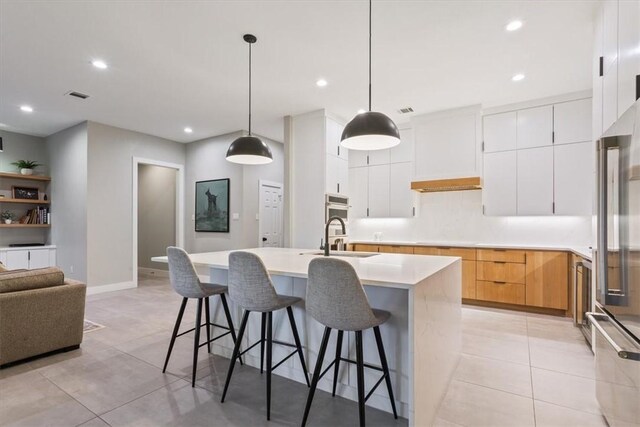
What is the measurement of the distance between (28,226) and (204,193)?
9.80 ft

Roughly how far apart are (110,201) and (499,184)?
613cm

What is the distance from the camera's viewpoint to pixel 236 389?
228 cm

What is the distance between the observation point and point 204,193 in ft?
20.5

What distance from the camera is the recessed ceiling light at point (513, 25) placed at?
2648 millimetres

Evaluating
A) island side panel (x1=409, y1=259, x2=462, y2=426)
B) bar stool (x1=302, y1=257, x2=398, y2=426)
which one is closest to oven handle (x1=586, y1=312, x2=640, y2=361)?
island side panel (x1=409, y1=259, x2=462, y2=426)

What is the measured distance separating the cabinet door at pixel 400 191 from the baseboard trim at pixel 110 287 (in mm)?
4695

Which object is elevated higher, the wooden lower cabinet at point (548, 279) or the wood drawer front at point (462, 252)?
the wood drawer front at point (462, 252)

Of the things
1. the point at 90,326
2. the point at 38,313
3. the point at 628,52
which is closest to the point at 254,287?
the point at 38,313

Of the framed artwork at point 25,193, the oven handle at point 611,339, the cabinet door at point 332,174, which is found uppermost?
the cabinet door at point 332,174

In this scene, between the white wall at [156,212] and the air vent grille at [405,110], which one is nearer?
the air vent grille at [405,110]

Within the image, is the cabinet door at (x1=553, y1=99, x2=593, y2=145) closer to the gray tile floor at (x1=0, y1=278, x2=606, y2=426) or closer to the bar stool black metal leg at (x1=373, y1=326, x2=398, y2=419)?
the gray tile floor at (x1=0, y1=278, x2=606, y2=426)

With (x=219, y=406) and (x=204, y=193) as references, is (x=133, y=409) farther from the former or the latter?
(x=204, y=193)

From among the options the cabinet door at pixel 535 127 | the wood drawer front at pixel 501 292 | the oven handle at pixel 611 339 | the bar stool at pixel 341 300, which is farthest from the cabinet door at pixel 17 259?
the cabinet door at pixel 535 127

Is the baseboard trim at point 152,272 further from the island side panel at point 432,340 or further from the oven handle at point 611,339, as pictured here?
the oven handle at point 611,339
